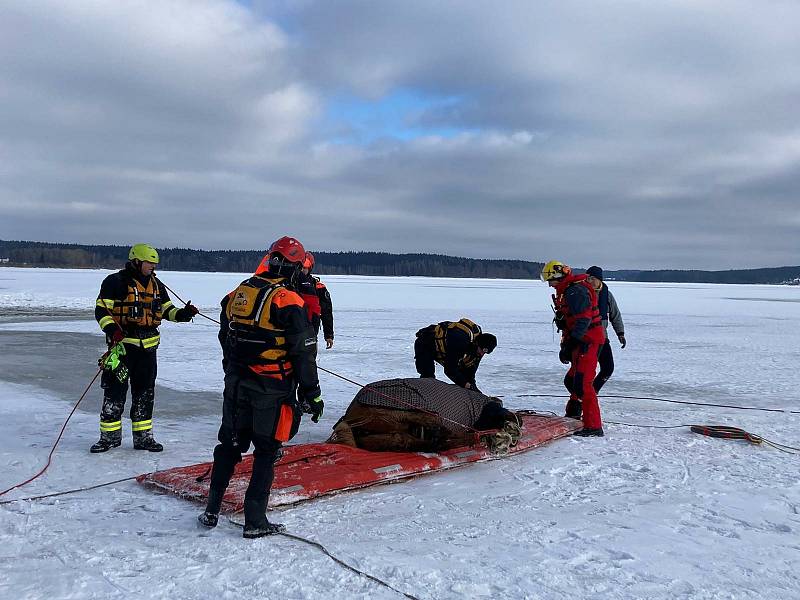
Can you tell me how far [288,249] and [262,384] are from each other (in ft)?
2.42

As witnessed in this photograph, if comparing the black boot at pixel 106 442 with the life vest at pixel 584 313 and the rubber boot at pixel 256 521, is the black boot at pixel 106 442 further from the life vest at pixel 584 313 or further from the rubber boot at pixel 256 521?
the life vest at pixel 584 313

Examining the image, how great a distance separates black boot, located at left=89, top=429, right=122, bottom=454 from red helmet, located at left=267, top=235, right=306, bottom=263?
2.58 m

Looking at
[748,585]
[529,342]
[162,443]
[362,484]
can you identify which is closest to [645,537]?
[748,585]

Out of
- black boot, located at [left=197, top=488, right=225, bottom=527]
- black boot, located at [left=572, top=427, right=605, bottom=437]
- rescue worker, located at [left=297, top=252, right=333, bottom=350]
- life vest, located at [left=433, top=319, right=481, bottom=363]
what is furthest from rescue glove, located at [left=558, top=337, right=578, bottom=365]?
black boot, located at [left=197, top=488, right=225, bottom=527]

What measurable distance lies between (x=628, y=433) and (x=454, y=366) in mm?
1700

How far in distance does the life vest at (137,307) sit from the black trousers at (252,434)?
2030 mm

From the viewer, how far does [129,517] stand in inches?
146

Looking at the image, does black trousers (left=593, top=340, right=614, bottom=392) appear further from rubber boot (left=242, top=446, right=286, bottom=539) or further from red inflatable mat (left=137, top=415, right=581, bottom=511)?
rubber boot (left=242, top=446, right=286, bottom=539)

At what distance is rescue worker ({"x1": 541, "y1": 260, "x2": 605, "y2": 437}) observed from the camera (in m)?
6.00

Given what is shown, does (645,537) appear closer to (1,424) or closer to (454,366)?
(454,366)

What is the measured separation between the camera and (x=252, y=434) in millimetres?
3553

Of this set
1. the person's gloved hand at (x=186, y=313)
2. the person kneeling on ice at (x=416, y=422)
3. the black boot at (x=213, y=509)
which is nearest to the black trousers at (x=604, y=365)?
the person kneeling on ice at (x=416, y=422)

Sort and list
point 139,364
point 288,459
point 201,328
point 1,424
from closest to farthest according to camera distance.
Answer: point 288,459 < point 139,364 < point 1,424 < point 201,328

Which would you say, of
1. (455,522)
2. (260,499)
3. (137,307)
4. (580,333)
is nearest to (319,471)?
(260,499)
